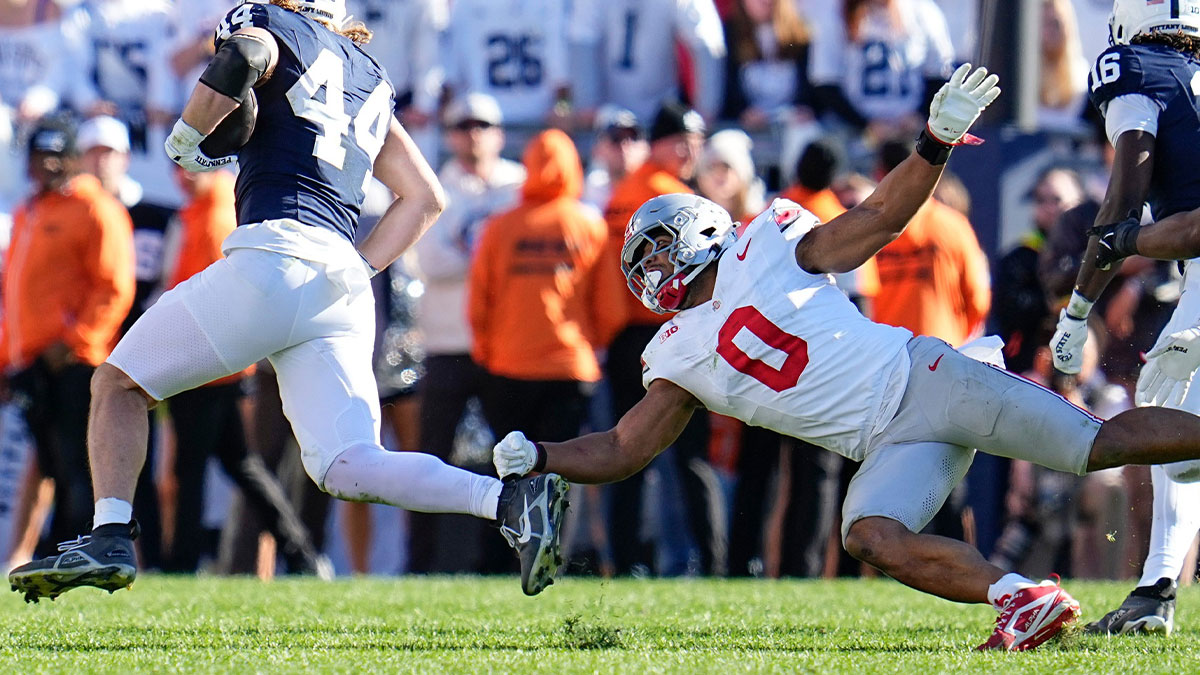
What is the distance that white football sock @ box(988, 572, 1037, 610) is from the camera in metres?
4.25

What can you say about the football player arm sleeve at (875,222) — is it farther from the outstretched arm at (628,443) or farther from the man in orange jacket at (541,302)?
the man in orange jacket at (541,302)

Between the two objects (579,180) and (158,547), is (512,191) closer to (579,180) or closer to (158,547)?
(579,180)

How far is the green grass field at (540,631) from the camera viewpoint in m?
4.07

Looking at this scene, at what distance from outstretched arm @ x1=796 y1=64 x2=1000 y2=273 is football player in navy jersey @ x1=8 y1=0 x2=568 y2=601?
971 millimetres

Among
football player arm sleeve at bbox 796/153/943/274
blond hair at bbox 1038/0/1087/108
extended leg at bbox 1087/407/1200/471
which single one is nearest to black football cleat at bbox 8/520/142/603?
football player arm sleeve at bbox 796/153/943/274

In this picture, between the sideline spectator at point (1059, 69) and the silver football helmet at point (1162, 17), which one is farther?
the sideline spectator at point (1059, 69)

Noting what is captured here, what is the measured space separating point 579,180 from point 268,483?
1.95 m

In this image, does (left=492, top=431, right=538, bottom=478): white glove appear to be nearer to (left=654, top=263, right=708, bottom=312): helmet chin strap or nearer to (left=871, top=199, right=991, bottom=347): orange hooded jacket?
(left=654, top=263, right=708, bottom=312): helmet chin strap

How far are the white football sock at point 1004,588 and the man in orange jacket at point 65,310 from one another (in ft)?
15.3

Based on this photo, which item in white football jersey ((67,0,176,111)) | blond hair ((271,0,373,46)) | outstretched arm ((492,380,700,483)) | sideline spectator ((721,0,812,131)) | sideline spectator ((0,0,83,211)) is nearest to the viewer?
outstretched arm ((492,380,700,483))

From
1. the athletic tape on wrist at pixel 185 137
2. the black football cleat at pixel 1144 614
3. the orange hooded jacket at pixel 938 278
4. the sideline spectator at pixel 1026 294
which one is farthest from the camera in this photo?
the sideline spectator at pixel 1026 294

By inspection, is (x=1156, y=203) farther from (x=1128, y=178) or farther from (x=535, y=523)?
(x=535, y=523)

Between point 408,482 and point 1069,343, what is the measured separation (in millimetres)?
2070

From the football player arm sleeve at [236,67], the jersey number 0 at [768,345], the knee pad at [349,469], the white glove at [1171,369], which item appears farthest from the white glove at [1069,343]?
the football player arm sleeve at [236,67]
